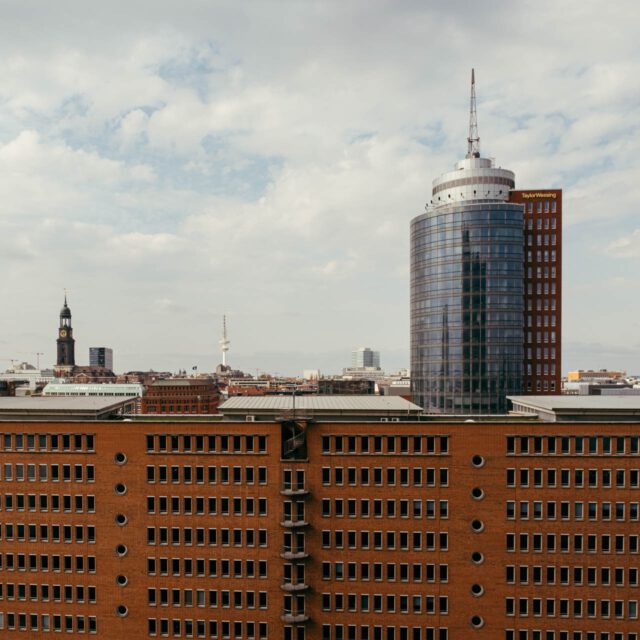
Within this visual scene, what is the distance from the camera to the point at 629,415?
53844 millimetres

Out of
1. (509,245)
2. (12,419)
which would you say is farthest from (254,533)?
(509,245)

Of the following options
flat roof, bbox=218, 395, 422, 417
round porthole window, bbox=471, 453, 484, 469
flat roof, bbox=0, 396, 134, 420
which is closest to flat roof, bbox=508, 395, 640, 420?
round porthole window, bbox=471, 453, 484, 469

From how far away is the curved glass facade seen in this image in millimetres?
111938

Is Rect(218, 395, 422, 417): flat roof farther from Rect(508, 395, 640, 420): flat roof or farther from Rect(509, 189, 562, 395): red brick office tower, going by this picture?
→ Rect(509, 189, 562, 395): red brick office tower

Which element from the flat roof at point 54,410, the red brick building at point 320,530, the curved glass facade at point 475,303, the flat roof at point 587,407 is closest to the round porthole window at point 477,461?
the red brick building at point 320,530

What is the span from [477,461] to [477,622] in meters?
18.3

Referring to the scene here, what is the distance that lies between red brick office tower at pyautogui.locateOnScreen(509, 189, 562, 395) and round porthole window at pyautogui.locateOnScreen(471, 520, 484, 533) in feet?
227

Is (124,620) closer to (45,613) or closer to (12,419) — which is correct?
(45,613)

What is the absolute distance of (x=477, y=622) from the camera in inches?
2090

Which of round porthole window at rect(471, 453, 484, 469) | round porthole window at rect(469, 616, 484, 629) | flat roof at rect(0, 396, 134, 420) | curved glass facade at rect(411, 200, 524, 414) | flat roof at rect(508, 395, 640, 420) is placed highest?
curved glass facade at rect(411, 200, 524, 414)

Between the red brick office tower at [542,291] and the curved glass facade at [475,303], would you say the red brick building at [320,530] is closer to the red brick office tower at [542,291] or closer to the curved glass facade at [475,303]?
the curved glass facade at [475,303]

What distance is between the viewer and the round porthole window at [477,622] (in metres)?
52.8

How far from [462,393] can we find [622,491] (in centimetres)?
6387

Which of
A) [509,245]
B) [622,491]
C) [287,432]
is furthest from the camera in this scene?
[509,245]
